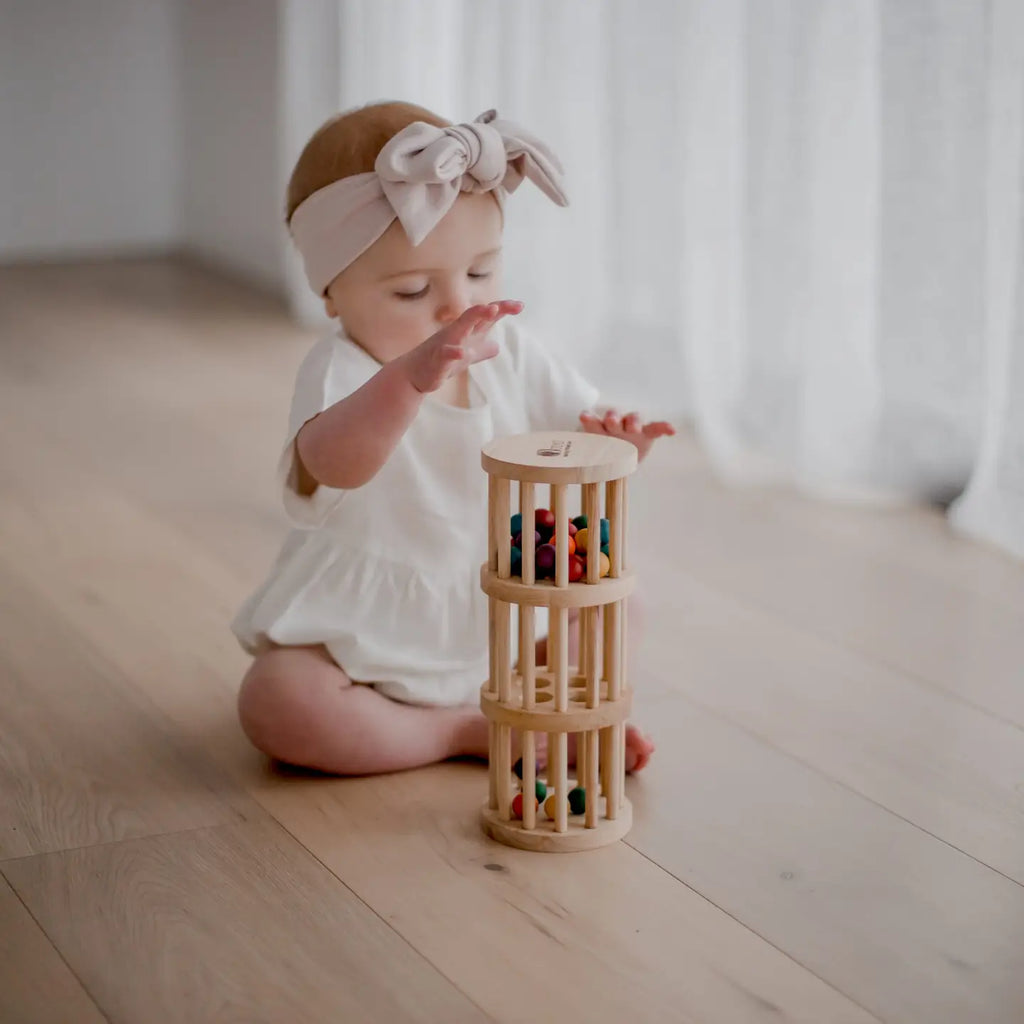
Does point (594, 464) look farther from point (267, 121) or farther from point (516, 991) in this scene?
point (267, 121)

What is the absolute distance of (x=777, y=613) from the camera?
1.86m

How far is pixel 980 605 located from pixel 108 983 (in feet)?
3.68

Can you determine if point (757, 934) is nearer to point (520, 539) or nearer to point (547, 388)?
point (520, 539)

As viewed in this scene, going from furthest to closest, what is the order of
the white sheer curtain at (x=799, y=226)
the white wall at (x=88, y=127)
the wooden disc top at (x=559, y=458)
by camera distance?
1. the white wall at (x=88, y=127)
2. the white sheer curtain at (x=799, y=226)
3. the wooden disc top at (x=559, y=458)

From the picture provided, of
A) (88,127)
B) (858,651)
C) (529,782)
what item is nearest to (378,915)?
(529,782)

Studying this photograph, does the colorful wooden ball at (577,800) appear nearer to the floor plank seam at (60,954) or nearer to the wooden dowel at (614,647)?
the wooden dowel at (614,647)

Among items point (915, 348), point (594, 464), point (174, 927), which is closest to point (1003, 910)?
point (594, 464)

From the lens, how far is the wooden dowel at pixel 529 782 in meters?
1.28

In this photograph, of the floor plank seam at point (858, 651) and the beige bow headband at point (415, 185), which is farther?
the floor plank seam at point (858, 651)

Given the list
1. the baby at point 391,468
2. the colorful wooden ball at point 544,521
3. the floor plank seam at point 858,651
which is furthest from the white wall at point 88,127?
the colorful wooden ball at point 544,521

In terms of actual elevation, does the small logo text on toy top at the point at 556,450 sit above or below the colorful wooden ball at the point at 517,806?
above

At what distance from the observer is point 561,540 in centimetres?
124

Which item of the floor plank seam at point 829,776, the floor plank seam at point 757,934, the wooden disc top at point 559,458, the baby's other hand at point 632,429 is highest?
the wooden disc top at point 559,458

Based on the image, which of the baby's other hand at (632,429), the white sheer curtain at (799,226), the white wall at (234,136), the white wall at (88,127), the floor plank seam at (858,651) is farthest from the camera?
the white wall at (88,127)
